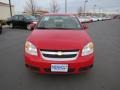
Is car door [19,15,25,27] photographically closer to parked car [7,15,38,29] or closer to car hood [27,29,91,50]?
parked car [7,15,38,29]

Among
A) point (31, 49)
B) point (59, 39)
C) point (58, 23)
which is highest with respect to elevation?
point (58, 23)

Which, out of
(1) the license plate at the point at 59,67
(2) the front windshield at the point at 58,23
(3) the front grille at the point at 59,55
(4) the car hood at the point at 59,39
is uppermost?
(2) the front windshield at the point at 58,23

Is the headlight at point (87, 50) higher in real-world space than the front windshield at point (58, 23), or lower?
lower

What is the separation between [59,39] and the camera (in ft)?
15.1

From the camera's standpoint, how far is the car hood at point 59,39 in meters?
4.36

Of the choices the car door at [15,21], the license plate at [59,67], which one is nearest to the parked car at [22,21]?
the car door at [15,21]

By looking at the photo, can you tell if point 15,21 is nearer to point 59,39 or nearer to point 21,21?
point 21,21

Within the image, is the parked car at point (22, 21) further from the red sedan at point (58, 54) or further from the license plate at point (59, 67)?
the license plate at point (59, 67)

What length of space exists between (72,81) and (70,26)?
186 cm

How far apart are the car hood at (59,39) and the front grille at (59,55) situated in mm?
90

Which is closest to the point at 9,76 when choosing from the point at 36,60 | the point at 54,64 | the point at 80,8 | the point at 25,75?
the point at 25,75

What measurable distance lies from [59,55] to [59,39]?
0.51 metres

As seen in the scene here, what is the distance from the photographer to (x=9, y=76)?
484 cm

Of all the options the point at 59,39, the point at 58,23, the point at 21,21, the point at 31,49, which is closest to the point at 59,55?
the point at 59,39
